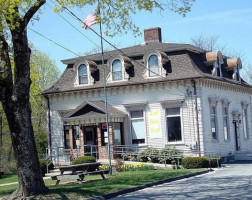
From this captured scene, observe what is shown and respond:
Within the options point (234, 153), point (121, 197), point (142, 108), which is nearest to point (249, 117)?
point (234, 153)

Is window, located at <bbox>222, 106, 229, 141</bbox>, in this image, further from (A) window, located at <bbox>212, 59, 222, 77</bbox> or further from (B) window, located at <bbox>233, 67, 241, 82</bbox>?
(B) window, located at <bbox>233, 67, 241, 82</bbox>

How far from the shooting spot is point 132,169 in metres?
27.0

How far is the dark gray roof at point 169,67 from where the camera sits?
107ft

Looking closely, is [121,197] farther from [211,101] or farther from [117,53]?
[117,53]

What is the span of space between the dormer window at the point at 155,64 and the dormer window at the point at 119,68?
139cm

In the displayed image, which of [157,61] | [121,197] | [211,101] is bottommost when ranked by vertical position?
[121,197]

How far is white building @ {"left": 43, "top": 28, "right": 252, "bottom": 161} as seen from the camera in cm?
3231

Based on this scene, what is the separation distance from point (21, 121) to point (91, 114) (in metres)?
19.4

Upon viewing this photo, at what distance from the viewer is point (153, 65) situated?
110 feet

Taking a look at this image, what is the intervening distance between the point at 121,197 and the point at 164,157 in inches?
585

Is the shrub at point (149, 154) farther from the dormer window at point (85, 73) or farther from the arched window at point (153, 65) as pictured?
the dormer window at point (85, 73)

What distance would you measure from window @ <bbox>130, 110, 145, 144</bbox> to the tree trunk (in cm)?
1971

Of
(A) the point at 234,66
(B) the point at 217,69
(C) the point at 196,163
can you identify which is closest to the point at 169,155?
(C) the point at 196,163

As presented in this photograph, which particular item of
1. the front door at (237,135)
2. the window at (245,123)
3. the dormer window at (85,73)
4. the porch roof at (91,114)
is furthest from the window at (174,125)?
the window at (245,123)
